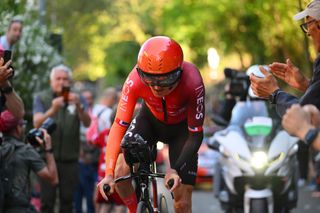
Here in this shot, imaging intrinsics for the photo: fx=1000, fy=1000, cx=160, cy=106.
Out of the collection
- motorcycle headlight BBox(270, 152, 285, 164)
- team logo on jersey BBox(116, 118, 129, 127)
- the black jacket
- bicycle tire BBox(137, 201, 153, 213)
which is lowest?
bicycle tire BBox(137, 201, 153, 213)

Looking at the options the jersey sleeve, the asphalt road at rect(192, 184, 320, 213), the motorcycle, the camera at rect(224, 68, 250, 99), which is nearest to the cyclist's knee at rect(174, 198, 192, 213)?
the jersey sleeve

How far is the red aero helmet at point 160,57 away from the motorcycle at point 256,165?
12.6 feet

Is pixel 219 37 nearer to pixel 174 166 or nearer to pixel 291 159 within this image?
pixel 291 159

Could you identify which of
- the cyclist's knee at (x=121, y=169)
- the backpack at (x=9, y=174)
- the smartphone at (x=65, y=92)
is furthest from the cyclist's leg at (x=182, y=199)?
the smartphone at (x=65, y=92)

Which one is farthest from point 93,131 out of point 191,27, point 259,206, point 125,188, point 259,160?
point 191,27

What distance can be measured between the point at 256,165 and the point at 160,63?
13.5 feet

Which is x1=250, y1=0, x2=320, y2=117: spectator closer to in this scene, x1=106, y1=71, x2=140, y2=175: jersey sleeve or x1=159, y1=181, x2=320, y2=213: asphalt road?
x1=106, y1=71, x2=140, y2=175: jersey sleeve

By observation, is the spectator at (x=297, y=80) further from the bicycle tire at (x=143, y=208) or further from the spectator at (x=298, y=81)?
the bicycle tire at (x=143, y=208)

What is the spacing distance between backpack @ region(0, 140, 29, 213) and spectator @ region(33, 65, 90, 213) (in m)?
2.53

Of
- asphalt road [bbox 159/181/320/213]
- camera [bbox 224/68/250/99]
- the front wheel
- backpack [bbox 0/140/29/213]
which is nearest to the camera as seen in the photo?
backpack [bbox 0/140/29/213]

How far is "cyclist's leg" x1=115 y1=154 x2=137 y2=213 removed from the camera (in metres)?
8.69

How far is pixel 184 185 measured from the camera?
870 centimetres

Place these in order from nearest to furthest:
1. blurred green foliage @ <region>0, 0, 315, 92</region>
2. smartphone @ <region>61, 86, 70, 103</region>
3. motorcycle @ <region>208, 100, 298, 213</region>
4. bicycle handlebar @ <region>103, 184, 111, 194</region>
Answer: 1. bicycle handlebar @ <region>103, 184, 111, 194</region>
2. motorcycle @ <region>208, 100, 298, 213</region>
3. smartphone @ <region>61, 86, 70, 103</region>
4. blurred green foliage @ <region>0, 0, 315, 92</region>

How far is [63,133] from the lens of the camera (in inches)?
510
